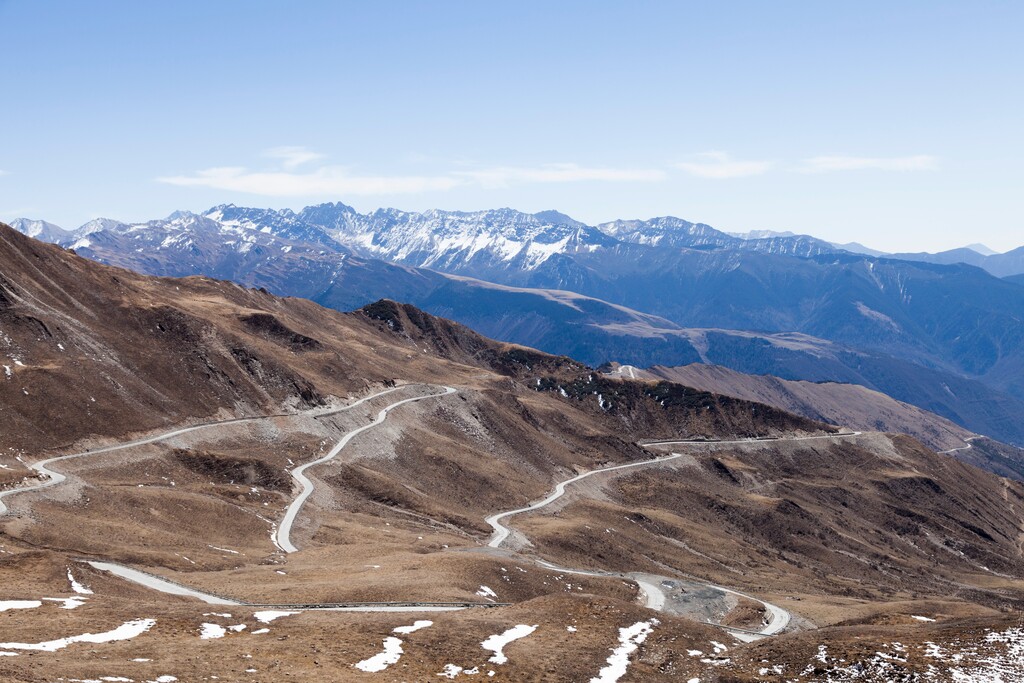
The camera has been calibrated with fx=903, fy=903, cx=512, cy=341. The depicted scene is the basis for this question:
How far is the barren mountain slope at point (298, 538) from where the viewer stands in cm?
4803

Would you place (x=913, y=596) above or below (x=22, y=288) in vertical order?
below

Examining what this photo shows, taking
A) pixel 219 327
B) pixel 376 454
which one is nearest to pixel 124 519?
pixel 376 454

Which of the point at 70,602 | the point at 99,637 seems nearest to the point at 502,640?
the point at 99,637

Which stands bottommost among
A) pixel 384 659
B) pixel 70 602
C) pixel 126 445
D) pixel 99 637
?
pixel 126 445

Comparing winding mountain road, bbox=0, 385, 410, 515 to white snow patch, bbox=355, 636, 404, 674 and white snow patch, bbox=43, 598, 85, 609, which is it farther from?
white snow patch, bbox=355, 636, 404, 674

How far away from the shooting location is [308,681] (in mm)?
40844

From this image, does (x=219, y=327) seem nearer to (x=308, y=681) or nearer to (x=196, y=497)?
(x=196, y=497)

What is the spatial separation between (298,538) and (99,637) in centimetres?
6338

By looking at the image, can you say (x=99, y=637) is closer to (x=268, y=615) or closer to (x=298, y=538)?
(x=268, y=615)

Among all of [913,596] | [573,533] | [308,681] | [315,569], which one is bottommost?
[913,596]

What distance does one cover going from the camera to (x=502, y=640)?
5191 cm

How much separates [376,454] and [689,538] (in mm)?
61547

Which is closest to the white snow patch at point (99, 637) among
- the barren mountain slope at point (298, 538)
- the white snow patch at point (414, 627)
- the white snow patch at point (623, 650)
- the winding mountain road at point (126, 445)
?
the barren mountain slope at point (298, 538)

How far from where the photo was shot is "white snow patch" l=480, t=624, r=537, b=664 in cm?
4807
